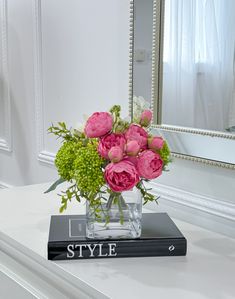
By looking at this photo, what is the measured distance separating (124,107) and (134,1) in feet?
1.06

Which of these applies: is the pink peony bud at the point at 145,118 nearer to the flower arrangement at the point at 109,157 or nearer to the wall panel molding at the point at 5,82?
the flower arrangement at the point at 109,157

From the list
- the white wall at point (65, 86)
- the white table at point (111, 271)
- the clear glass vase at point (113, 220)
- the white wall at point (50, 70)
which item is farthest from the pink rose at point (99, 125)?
the white wall at point (50, 70)

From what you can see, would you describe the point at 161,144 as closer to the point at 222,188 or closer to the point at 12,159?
the point at 222,188

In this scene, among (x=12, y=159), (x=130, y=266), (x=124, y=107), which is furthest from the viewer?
(x=12, y=159)

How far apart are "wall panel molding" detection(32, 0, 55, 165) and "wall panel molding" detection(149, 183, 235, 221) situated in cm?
61

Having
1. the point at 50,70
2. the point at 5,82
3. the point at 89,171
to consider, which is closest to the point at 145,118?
the point at 89,171

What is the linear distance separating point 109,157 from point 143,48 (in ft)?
1.74

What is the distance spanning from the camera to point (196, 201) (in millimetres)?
1269

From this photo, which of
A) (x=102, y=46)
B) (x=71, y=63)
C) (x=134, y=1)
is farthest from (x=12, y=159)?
(x=134, y=1)

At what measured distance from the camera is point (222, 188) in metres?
1.21

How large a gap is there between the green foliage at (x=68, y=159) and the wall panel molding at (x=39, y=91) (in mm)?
865

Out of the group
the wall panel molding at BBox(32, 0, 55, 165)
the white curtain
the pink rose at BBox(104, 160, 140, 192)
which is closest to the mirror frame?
the white curtain

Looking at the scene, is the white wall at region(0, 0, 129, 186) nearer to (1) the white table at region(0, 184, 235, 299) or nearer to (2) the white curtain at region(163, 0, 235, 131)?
(2) the white curtain at region(163, 0, 235, 131)

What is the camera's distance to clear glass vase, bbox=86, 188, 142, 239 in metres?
1.00
